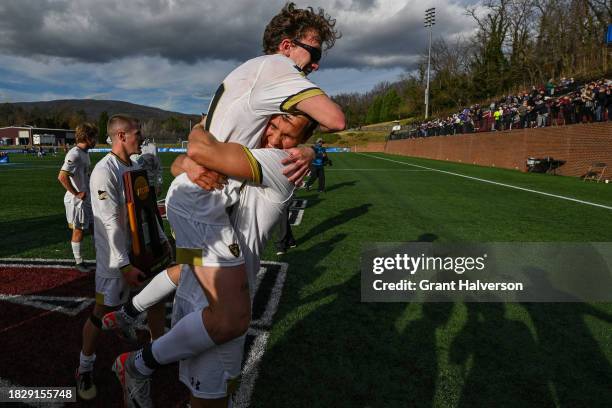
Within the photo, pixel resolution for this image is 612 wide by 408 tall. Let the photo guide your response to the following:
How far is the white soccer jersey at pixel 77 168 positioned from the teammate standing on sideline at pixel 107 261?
331 centimetres

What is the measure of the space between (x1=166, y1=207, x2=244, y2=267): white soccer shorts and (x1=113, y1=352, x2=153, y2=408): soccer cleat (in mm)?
823

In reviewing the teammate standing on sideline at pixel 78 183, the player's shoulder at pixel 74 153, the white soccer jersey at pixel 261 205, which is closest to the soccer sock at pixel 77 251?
the teammate standing on sideline at pixel 78 183

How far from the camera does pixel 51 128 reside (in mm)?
126625

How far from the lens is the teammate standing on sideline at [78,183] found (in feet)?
18.5

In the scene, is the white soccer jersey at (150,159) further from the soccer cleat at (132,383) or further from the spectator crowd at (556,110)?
the spectator crowd at (556,110)

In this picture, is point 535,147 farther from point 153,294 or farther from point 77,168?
point 153,294

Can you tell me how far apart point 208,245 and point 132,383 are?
3.62 ft

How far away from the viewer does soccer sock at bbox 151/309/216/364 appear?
184 centimetres

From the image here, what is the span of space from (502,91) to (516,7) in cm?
1215

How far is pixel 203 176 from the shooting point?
182 cm

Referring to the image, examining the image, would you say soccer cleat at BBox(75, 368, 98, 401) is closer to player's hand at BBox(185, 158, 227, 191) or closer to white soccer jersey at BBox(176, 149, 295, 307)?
white soccer jersey at BBox(176, 149, 295, 307)

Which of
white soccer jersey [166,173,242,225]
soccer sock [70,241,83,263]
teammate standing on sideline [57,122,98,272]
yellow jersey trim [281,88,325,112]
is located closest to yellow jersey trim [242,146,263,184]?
white soccer jersey [166,173,242,225]

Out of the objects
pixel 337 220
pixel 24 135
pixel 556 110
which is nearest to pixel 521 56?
pixel 556 110

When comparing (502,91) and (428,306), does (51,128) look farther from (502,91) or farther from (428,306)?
(428,306)
